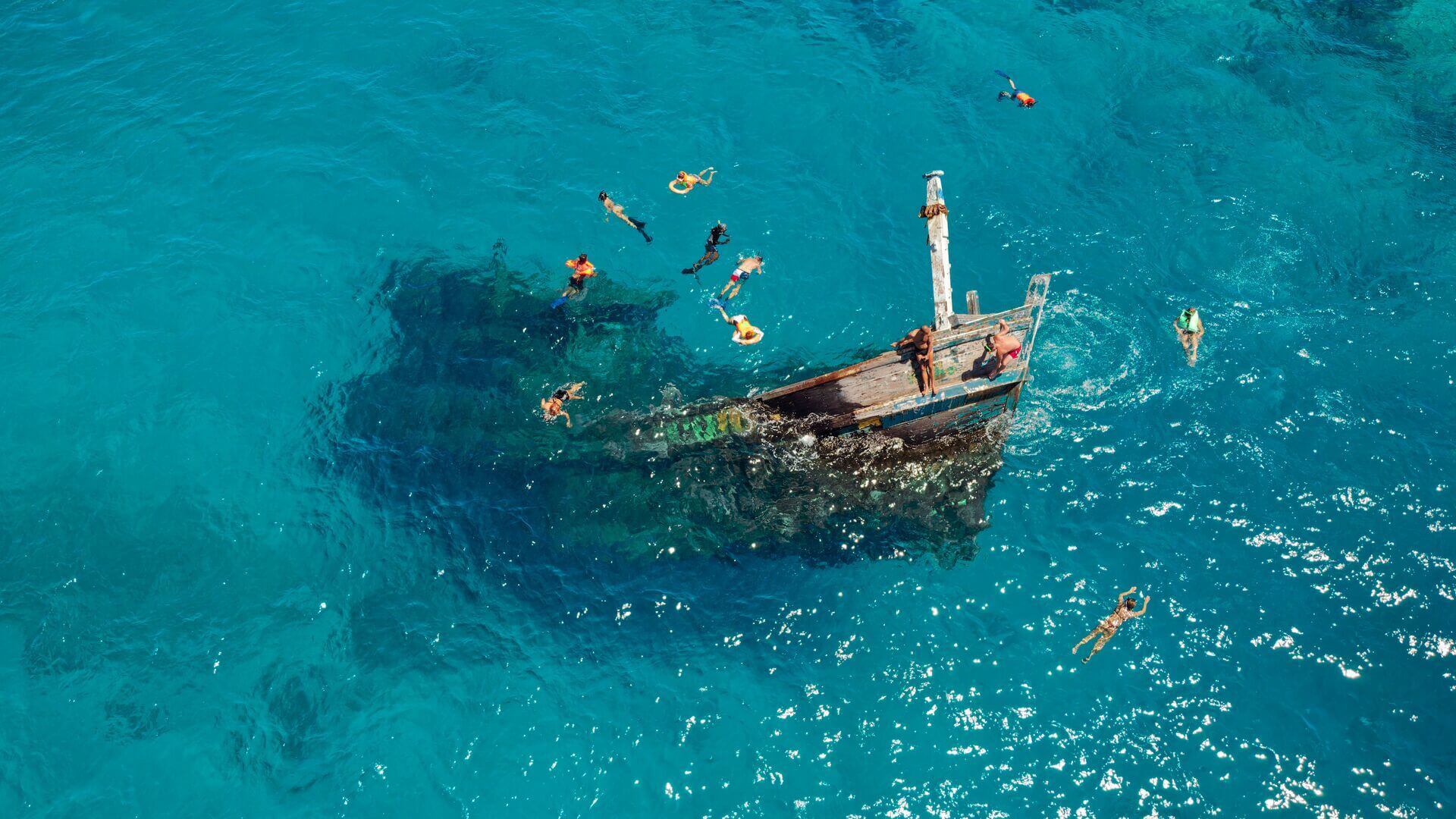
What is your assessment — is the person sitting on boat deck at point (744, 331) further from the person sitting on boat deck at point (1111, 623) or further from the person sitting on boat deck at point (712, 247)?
the person sitting on boat deck at point (1111, 623)

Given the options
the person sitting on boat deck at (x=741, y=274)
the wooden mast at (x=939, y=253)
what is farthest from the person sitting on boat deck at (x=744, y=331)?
the wooden mast at (x=939, y=253)

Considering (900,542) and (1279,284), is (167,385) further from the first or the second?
(1279,284)

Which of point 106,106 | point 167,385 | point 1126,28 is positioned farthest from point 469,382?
point 1126,28

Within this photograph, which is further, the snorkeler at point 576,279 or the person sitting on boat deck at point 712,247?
the person sitting on boat deck at point 712,247

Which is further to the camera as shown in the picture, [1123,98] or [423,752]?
[1123,98]

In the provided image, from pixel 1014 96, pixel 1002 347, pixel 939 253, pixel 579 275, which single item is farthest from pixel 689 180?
pixel 1002 347
